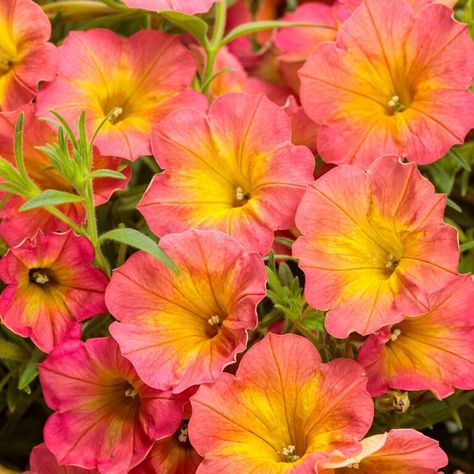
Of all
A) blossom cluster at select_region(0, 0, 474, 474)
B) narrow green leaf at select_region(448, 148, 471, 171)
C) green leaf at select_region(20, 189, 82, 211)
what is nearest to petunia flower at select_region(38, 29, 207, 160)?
blossom cluster at select_region(0, 0, 474, 474)

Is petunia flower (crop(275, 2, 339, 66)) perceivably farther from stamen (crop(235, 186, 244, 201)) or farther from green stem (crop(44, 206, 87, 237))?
green stem (crop(44, 206, 87, 237))

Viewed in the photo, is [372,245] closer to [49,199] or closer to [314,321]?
[314,321]

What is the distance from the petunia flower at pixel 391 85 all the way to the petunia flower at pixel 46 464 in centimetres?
30

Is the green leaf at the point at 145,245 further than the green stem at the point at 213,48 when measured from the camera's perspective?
No

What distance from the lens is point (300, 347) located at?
650 millimetres

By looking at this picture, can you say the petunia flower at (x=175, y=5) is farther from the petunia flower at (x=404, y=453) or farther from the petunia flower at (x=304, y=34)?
the petunia flower at (x=404, y=453)

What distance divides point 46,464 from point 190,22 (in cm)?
37

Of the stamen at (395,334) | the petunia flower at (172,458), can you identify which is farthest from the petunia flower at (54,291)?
the stamen at (395,334)

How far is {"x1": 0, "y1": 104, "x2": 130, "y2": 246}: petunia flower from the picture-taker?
73 cm

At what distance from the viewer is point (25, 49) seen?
2.58 ft

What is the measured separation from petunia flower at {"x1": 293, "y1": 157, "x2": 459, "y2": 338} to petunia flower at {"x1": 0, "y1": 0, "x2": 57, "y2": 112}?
0.25 m

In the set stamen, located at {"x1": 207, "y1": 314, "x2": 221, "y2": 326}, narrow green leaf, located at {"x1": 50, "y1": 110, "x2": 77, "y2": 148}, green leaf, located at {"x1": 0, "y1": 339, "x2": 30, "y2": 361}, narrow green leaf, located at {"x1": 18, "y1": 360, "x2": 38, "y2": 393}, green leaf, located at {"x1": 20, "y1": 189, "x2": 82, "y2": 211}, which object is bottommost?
green leaf, located at {"x1": 0, "y1": 339, "x2": 30, "y2": 361}

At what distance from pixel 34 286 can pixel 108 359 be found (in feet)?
0.28

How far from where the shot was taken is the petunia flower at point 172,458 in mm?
688
